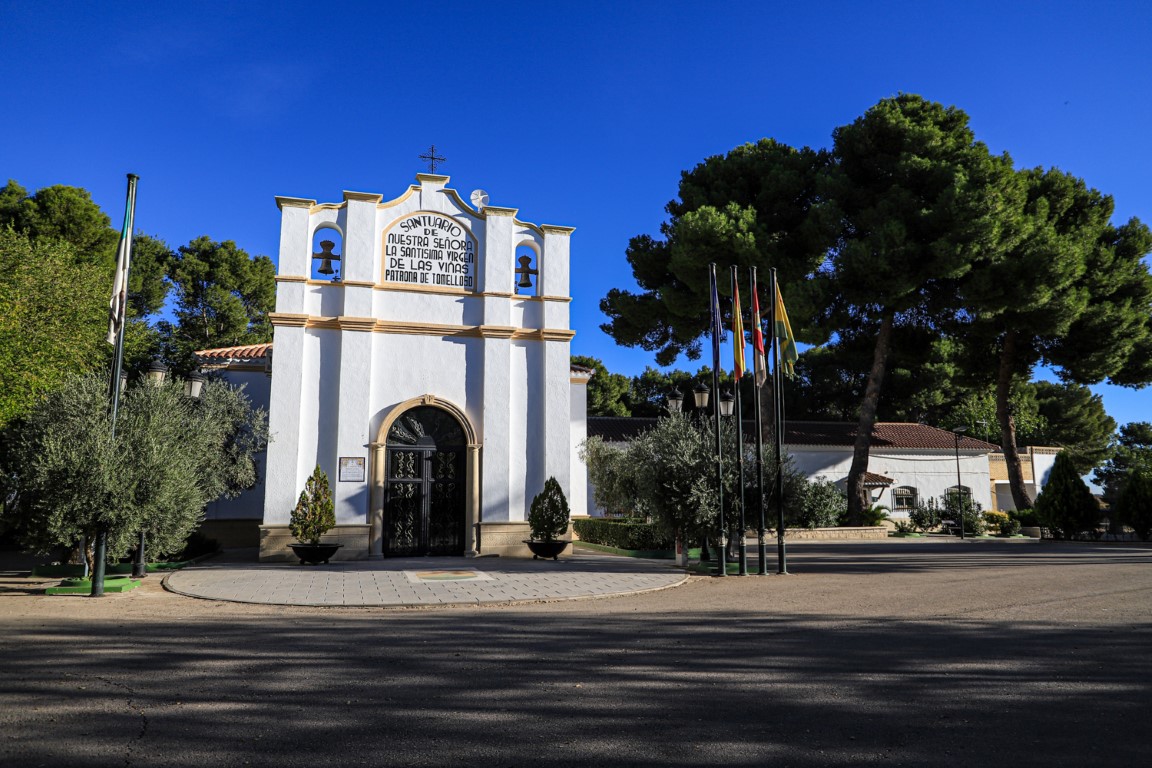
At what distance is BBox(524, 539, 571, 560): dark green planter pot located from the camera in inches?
667

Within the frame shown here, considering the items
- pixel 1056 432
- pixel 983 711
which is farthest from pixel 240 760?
pixel 1056 432

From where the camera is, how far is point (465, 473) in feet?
58.9

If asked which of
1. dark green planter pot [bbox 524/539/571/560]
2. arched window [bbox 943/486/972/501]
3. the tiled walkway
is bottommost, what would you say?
the tiled walkway

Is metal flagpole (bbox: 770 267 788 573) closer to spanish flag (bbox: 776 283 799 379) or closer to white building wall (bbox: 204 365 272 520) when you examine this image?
spanish flag (bbox: 776 283 799 379)

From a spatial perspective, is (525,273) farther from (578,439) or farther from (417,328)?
(578,439)

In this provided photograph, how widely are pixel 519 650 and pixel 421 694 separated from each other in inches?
72.1

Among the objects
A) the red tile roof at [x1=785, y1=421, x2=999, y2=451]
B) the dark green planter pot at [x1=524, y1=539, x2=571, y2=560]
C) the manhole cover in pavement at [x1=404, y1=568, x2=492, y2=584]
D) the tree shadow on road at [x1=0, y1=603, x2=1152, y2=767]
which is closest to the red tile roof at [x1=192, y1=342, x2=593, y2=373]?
the dark green planter pot at [x1=524, y1=539, x2=571, y2=560]

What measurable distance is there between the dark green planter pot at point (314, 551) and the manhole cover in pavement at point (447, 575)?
2.28 metres

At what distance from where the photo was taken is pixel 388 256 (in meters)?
18.2

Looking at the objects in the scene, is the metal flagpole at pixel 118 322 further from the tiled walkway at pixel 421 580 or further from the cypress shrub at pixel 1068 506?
the cypress shrub at pixel 1068 506

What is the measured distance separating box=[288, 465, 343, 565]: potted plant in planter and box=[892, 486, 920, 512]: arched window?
29.6 metres

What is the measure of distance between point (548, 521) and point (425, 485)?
3119 mm

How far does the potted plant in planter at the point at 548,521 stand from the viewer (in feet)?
55.9

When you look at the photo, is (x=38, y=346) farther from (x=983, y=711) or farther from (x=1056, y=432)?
(x=1056, y=432)
